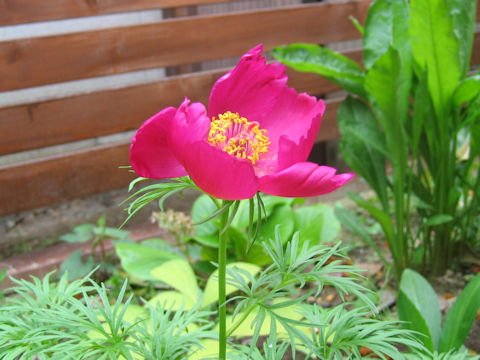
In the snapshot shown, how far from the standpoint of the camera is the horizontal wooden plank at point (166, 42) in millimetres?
2025

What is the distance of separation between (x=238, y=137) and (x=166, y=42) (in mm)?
1652

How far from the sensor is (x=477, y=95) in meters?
1.66

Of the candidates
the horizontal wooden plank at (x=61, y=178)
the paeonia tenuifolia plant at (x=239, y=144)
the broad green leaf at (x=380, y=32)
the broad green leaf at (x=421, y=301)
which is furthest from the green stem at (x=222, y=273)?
the horizontal wooden plank at (x=61, y=178)

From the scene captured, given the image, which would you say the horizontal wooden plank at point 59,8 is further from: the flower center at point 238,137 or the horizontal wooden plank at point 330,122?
the flower center at point 238,137

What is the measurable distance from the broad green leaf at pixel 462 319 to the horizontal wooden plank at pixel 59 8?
151 cm

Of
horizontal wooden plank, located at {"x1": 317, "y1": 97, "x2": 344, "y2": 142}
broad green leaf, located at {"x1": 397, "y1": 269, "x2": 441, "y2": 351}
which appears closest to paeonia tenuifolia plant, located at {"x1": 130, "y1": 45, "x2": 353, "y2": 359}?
broad green leaf, located at {"x1": 397, "y1": 269, "x2": 441, "y2": 351}

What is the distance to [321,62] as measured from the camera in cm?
176

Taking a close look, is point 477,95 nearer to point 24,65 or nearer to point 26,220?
point 24,65

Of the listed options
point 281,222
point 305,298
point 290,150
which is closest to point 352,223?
point 281,222

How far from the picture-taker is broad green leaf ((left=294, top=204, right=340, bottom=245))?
1.83 metres

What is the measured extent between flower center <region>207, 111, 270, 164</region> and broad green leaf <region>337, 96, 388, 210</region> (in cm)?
116

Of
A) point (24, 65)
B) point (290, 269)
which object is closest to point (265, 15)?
point (24, 65)

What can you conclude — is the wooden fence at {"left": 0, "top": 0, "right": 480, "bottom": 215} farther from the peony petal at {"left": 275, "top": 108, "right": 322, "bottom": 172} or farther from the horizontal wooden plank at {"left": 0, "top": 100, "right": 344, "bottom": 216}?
the peony petal at {"left": 275, "top": 108, "right": 322, "bottom": 172}

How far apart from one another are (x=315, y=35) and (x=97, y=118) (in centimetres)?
101
